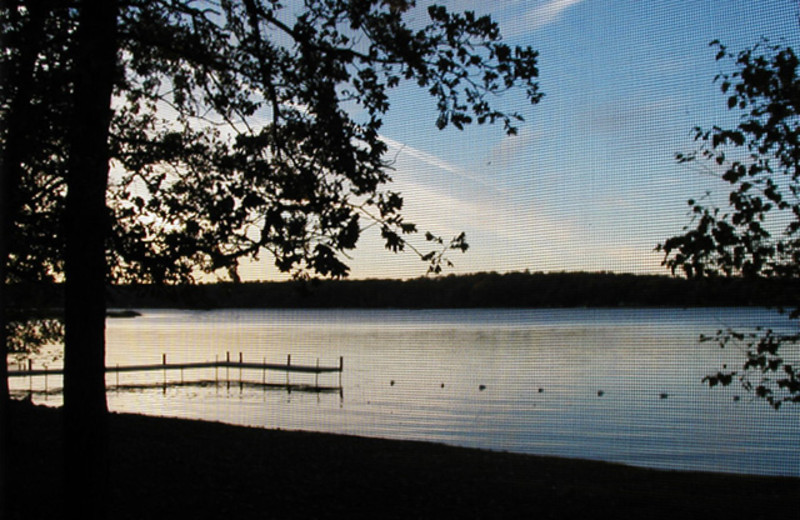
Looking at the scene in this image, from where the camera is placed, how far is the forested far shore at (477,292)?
3.22m

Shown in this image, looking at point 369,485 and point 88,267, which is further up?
point 88,267

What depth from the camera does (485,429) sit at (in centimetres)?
995

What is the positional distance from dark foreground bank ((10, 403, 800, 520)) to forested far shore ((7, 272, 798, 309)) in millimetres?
1087

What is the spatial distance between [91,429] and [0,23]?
1.77 meters

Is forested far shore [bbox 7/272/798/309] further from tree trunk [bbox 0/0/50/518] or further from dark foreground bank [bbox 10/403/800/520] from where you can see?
dark foreground bank [bbox 10/403/800/520]

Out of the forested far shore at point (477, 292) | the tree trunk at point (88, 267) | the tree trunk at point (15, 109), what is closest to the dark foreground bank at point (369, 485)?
the tree trunk at point (88, 267)

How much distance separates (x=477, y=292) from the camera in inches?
154

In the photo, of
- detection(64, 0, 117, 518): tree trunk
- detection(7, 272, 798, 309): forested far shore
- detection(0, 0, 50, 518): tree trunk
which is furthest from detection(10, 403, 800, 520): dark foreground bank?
detection(0, 0, 50, 518): tree trunk

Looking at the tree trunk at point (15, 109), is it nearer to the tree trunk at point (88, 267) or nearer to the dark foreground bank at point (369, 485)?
the tree trunk at point (88, 267)

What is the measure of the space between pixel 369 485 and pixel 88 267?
263 cm

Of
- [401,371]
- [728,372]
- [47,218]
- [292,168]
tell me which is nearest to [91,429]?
[47,218]

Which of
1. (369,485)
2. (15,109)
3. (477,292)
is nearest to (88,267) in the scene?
(15,109)

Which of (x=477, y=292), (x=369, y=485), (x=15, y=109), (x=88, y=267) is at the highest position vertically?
(x=15, y=109)

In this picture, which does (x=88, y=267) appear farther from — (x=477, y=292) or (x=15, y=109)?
(x=477, y=292)
